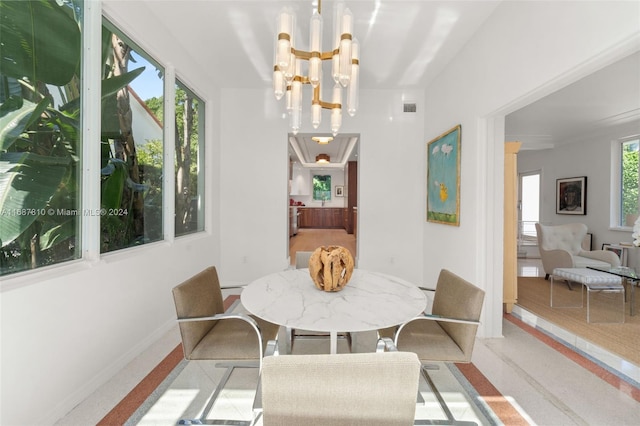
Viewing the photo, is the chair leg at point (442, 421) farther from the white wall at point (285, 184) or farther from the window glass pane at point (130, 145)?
the white wall at point (285, 184)

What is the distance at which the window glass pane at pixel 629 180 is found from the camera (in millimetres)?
5003

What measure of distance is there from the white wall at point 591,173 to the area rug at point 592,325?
2.04 metres

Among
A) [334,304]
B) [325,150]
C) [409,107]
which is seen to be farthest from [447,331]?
[325,150]

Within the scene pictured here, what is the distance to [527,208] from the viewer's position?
7.57 m

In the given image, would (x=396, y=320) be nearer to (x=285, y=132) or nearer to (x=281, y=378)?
(x=281, y=378)

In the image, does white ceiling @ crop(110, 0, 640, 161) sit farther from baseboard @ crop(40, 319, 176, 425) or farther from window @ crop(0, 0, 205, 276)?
baseboard @ crop(40, 319, 176, 425)

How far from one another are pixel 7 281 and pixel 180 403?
1.14m

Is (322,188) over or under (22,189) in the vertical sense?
over

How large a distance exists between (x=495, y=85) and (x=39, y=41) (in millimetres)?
3163

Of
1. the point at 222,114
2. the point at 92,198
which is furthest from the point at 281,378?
the point at 222,114

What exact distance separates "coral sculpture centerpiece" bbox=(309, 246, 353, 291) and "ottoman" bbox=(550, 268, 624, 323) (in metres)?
2.93

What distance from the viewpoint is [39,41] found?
5.12 ft

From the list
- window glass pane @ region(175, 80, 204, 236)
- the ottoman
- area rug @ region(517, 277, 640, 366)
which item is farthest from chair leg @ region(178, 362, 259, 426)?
the ottoman

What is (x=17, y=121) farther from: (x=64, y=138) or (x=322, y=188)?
(x=322, y=188)
